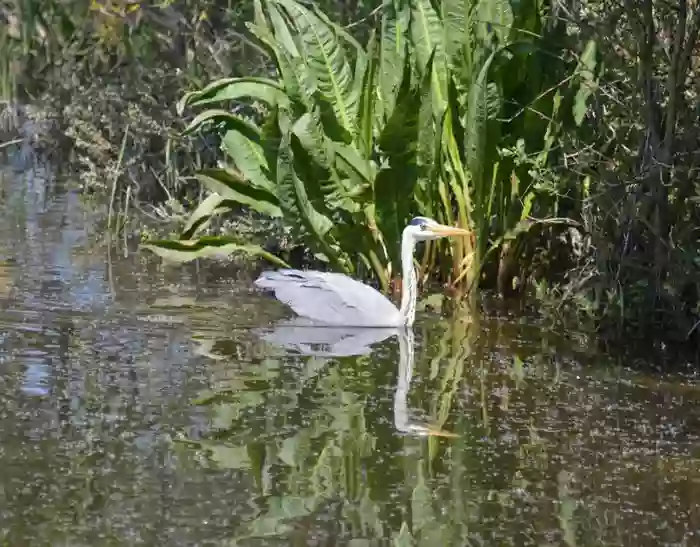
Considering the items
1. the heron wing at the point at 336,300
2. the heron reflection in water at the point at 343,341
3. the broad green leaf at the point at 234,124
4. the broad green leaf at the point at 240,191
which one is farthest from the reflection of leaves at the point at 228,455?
the broad green leaf at the point at 234,124

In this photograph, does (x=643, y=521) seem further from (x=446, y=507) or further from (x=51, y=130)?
(x=51, y=130)

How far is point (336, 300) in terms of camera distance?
9188 mm

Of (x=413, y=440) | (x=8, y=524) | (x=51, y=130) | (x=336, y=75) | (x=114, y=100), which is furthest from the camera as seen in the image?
(x=51, y=130)

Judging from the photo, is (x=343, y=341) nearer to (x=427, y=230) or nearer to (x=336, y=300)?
(x=336, y=300)

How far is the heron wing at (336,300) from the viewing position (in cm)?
910

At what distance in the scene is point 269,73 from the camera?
1233 cm

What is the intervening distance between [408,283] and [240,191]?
180cm

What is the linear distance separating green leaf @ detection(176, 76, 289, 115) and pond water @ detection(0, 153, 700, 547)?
145 centimetres

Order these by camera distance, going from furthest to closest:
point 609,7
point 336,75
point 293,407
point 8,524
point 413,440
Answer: point 336,75
point 609,7
point 293,407
point 413,440
point 8,524

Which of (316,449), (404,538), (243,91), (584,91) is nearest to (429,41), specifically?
(584,91)

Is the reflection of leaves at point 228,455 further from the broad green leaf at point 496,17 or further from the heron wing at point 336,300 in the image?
the broad green leaf at point 496,17

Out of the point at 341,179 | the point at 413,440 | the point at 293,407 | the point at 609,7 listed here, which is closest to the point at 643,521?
the point at 413,440

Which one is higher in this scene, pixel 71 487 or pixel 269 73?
pixel 269 73

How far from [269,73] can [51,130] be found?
5376mm
